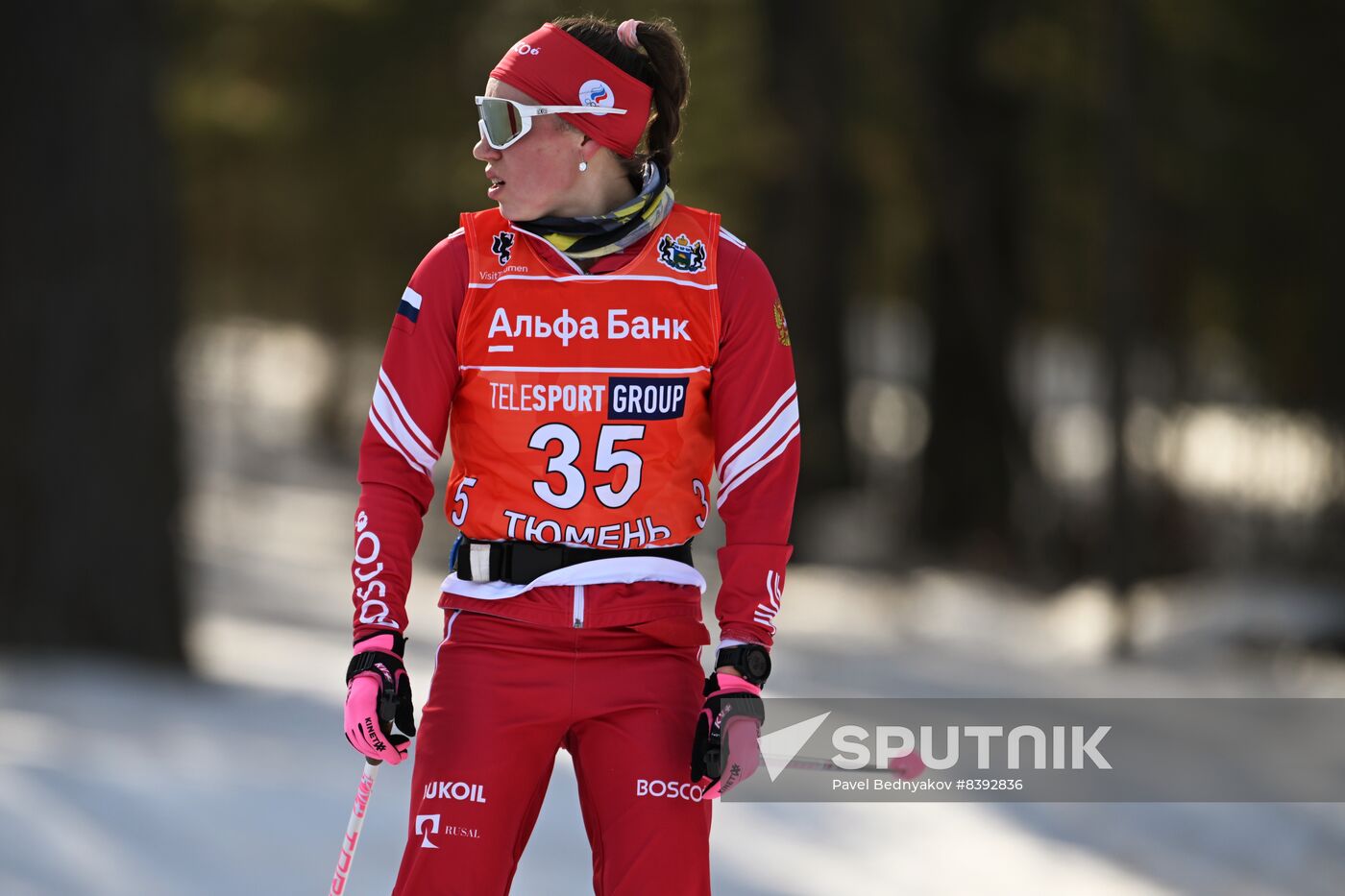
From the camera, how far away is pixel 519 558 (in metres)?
3.01

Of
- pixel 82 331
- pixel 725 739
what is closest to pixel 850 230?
pixel 82 331

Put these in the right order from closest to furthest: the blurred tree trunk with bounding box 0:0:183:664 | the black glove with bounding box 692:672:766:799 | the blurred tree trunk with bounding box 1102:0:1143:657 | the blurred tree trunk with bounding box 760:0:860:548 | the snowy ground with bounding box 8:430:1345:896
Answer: the black glove with bounding box 692:672:766:799
the snowy ground with bounding box 8:430:1345:896
the blurred tree trunk with bounding box 0:0:183:664
the blurred tree trunk with bounding box 1102:0:1143:657
the blurred tree trunk with bounding box 760:0:860:548

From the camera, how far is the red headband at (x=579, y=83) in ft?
10.2

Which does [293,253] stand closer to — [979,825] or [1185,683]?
[1185,683]

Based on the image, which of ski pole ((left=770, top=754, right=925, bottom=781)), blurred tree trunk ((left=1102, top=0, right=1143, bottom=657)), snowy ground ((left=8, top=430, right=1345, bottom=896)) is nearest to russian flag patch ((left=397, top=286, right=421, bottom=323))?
ski pole ((left=770, top=754, right=925, bottom=781))

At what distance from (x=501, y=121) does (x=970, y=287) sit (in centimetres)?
A: 1359

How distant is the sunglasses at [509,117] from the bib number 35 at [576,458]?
1.60 ft

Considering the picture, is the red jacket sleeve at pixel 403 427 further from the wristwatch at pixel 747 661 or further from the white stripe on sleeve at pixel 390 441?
the wristwatch at pixel 747 661

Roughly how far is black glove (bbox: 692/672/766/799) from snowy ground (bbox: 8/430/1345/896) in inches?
114

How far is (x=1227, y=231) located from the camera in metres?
17.1

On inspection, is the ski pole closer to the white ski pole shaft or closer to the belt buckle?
the belt buckle

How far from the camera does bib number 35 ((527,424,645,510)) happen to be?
3012mm

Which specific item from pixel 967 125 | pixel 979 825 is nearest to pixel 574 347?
pixel 979 825

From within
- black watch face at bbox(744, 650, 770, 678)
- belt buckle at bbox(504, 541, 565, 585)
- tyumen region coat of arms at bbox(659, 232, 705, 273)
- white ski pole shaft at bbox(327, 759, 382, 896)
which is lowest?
white ski pole shaft at bbox(327, 759, 382, 896)
